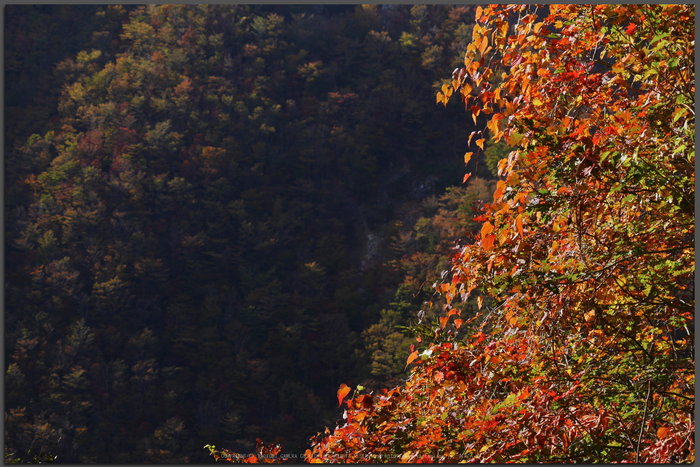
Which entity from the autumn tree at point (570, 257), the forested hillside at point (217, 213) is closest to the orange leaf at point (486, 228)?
the autumn tree at point (570, 257)

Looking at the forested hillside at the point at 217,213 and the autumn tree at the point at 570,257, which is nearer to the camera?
the autumn tree at the point at 570,257

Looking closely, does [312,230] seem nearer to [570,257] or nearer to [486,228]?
[570,257]

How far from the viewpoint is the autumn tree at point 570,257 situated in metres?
1.90

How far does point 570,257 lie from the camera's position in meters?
2.27

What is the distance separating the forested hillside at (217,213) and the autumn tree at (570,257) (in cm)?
1197

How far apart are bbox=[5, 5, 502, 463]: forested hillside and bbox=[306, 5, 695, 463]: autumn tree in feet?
39.3

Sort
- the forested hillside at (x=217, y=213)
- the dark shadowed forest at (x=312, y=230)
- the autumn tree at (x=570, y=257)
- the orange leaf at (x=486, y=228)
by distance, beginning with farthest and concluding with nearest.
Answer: the forested hillside at (x=217, y=213) < the dark shadowed forest at (x=312, y=230) < the autumn tree at (x=570, y=257) < the orange leaf at (x=486, y=228)

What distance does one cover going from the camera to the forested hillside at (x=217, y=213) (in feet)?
54.6

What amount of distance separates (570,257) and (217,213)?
1988 centimetres

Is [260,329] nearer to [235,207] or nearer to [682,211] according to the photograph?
[235,207]

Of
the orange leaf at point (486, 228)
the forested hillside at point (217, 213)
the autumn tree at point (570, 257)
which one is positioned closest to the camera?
the orange leaf at point (486, 228)

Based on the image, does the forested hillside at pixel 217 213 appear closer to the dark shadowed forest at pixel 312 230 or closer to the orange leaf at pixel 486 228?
the dark shadowed forest at pixel 312 230

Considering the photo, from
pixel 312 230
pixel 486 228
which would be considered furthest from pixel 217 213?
pixel 486 228

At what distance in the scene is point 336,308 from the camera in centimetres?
1936
